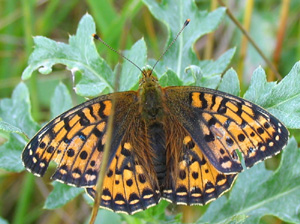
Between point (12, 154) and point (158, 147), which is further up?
point (158, 147)

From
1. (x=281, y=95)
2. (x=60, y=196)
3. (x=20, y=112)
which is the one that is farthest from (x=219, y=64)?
(x=20, y=112)

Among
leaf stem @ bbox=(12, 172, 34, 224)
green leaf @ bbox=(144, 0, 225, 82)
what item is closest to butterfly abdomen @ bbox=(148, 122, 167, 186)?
green leaf @ bbox=(144, 0, 225, 82)

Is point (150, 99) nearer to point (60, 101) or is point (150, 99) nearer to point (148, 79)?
point (148, 79)

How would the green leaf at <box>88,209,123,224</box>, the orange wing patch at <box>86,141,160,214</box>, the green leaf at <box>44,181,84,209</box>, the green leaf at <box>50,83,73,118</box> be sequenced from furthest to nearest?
the green leaf at <box>88,209,123,224</box>
the green leaf at <box>50,83,73,118</box>
the green leaf at <box>44,181,84,209</box>
the orange wing patch at <box>86,141,160,214</box>

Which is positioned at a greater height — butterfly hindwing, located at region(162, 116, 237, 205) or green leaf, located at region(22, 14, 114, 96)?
green leaf, located at region(22, 14, 114, 96)

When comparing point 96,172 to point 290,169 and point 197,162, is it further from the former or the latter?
point 290,169

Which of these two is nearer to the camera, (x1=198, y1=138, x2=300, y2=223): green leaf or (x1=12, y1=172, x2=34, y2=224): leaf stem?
(x1=198, y1=138, x2=300, y2=223): green leaf

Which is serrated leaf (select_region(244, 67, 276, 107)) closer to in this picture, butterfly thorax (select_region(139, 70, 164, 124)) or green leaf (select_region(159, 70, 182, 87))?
green leaf (select_region(159, 70, 182, 87))
